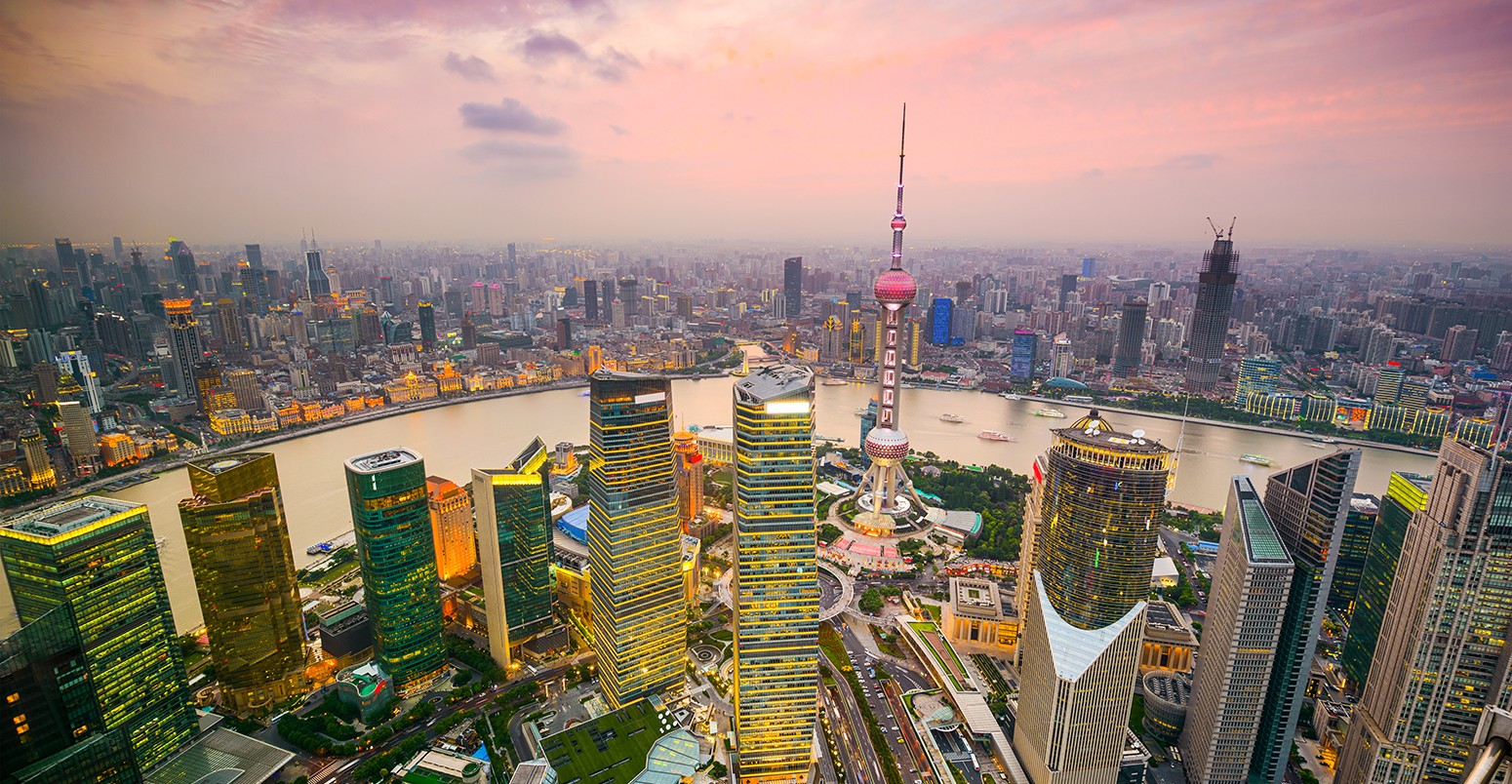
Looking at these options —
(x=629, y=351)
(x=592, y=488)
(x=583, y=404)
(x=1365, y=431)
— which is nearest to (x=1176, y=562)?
(x=592, y=488)

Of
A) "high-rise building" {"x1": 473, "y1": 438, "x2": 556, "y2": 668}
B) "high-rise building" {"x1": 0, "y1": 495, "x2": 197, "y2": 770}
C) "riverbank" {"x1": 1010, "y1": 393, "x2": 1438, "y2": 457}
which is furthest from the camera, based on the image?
"riverbank" {"x1": 1010, "y1": 393, "x2": 1438, "y2": 457}

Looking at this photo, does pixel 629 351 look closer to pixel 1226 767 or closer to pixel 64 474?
pixel 64 474

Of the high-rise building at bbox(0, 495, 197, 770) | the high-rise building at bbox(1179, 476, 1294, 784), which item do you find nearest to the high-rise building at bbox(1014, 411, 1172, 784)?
the high-rise building at bbox(1179, 476, 1294, 784)

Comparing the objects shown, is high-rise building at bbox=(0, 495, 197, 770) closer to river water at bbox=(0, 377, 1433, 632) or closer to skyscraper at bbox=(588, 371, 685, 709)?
river water at bbox=(0, 377, 1433, 632)

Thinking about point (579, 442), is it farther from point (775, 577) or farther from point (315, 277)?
point (315, 277)

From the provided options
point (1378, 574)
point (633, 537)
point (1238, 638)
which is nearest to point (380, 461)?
point (633, 537)

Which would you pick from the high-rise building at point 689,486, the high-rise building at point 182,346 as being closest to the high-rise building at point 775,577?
the high-rise building at point 689,486

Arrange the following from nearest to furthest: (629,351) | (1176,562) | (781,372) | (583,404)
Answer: (781,372) < (1176,562) < (583,404) < (629,351)
